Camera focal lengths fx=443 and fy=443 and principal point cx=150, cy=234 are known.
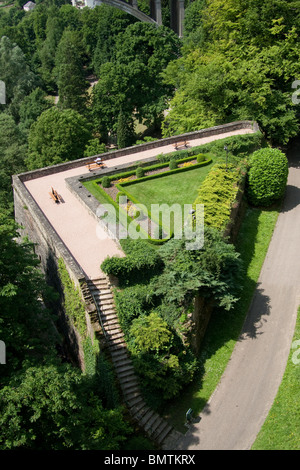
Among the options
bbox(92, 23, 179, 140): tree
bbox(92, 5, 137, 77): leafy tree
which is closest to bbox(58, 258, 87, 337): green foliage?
bbox(92, 23, 179, 140): tree

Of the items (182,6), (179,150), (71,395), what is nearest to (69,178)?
(179,150)

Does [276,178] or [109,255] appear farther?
[276,178]

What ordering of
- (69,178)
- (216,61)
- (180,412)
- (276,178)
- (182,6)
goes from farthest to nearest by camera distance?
1. (182,6)
2. (216,61)
3. (69,178)
4. (276,178)
5. (180,412)

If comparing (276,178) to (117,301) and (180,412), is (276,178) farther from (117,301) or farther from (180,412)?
(180,412)

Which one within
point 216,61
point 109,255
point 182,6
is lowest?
point 109,255

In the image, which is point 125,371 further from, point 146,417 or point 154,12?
point 154,12

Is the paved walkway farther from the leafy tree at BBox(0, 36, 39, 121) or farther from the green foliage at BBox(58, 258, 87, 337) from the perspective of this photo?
the leafy tree at BBox(0, 36, 39, 121)
